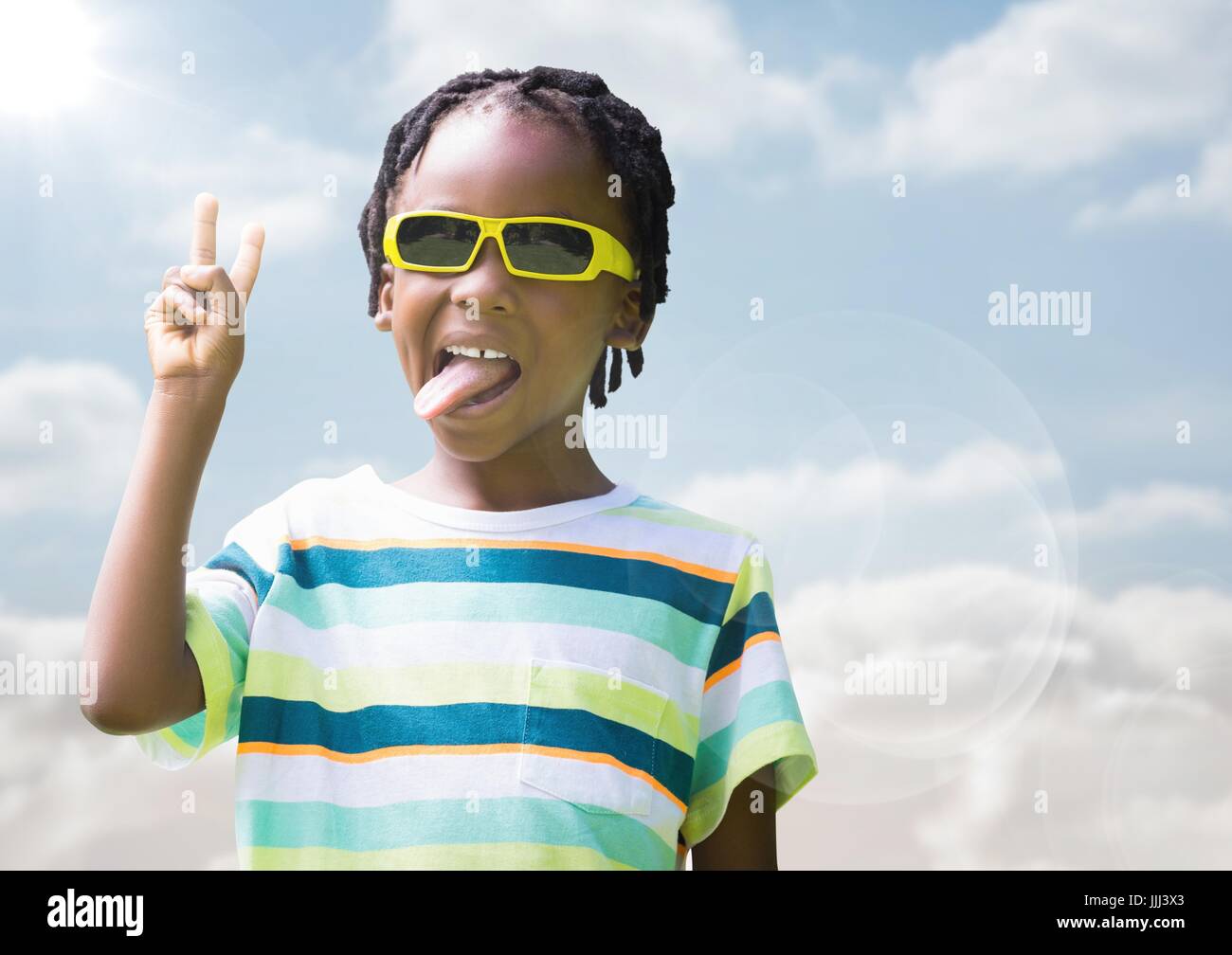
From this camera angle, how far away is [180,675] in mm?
2322

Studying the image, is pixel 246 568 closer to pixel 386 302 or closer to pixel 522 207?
pixel 386 302

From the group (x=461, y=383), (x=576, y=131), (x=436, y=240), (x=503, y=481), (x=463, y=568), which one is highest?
(x=576, y=131)

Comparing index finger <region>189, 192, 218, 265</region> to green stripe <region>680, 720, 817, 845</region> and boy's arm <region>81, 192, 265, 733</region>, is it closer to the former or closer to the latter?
boy's arm <region>81, 192, 265, 733</region>

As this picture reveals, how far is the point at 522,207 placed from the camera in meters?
2.56

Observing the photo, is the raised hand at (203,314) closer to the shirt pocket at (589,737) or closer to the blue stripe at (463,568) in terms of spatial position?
the blue stripe at (463,568)

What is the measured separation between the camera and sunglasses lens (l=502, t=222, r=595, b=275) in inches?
101

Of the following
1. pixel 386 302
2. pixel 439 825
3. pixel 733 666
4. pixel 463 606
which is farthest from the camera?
pixel 386 302

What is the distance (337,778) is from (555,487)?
73 cm

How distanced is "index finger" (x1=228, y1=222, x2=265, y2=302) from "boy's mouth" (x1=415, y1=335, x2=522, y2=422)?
→ 389 millimetres

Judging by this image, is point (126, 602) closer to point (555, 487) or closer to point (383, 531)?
point (383, 531)

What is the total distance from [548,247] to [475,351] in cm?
25

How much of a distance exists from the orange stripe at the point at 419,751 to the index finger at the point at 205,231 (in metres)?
0.92

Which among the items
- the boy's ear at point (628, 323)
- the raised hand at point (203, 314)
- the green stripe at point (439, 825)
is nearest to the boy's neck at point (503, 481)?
the boy's ear at point (628, 323)

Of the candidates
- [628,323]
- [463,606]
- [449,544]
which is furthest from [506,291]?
[463,606]
